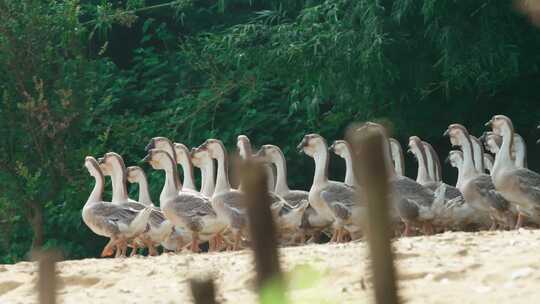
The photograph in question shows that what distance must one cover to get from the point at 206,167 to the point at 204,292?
14598 millimetres

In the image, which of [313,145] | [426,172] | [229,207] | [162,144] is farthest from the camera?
[162,144]

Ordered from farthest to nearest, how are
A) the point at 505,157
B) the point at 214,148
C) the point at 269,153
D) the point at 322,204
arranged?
the point at 269,153
the point at 214,148
the point at 322,204
the point at 505,157

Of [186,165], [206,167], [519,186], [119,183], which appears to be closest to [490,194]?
[519,186]

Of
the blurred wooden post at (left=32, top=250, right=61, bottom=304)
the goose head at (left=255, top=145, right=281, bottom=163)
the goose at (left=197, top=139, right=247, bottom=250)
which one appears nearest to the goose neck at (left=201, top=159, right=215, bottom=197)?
the goose head at (left=255, top=145, right=281, bottom=163)

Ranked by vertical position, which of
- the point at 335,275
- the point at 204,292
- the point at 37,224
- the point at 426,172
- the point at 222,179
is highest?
the point at 204,292

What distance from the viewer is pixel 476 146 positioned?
53.7 ft

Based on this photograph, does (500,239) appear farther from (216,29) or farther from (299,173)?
(216,29)

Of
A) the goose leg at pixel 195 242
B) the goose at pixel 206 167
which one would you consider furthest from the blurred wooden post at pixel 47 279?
the goose at pixel 206 167

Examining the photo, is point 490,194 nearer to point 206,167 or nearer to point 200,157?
point 206,167

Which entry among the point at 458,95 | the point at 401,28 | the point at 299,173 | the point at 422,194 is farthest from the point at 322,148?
the point at 299,173

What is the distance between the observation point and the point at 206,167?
1677cm

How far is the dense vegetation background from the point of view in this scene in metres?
18.0

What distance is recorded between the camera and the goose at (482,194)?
1488cm

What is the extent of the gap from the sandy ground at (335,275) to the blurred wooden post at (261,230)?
341 centimetres
